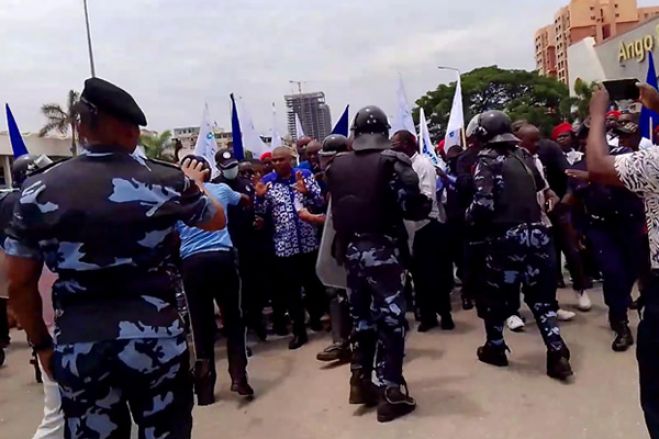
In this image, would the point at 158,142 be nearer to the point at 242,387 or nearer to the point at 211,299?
the point at 211,299

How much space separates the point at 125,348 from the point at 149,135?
1535 inches

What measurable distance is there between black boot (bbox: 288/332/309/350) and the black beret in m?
3.91

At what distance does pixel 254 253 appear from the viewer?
6625mm

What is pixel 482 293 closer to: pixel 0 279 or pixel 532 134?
pixel 532 134

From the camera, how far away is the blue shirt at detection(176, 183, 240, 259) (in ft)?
15.5

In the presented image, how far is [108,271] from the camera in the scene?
2340 millimetres

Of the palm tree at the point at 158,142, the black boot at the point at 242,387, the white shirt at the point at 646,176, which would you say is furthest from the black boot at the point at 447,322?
the palm tree at the point at 158,142

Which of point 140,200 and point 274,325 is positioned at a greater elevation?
point 140,200

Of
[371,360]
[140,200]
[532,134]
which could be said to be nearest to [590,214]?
[532,134]

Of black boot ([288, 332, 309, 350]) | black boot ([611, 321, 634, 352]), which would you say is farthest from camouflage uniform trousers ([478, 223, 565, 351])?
black boot ([288, 332, 309, 350])

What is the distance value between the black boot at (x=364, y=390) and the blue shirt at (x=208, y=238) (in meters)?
1.31

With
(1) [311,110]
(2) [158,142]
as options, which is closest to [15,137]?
(1) [311,110]

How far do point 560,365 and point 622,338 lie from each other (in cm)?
85

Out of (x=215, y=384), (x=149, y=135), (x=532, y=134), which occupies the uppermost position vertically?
(x=149, y=135)
